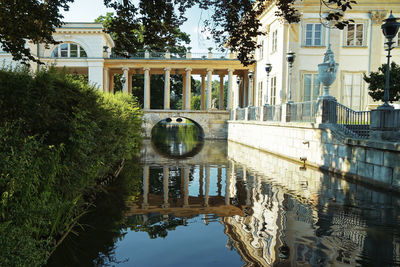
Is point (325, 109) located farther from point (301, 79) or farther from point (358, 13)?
point (358, 13)

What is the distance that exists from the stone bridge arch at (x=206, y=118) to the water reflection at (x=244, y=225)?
Answer: 23561 mm

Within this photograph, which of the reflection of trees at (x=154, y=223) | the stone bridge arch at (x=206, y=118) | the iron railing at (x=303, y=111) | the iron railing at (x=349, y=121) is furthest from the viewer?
the stone bridge arch at (x=206, y=118)

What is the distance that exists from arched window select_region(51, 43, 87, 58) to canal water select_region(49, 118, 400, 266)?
101ft

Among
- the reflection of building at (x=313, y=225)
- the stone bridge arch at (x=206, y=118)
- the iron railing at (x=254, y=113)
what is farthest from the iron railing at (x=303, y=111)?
the stone bridge arch at (x=206, y=118)

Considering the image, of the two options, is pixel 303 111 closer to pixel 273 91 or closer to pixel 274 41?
pixel 273 91

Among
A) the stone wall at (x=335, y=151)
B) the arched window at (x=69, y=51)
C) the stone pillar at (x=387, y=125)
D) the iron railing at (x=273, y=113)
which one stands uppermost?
the arched window at (x=69, y=51)

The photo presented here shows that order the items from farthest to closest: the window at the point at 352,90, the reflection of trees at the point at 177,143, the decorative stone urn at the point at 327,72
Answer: the window at the point at 352,90 < the reflection of trees at the point at 177,143 < the decorative stone urn at the point at 327,72

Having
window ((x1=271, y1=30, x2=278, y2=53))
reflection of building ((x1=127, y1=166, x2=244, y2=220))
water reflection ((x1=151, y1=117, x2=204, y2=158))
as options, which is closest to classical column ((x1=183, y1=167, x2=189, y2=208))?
reflection of building ((x1=127, y1=166, x2=244, y2=220))

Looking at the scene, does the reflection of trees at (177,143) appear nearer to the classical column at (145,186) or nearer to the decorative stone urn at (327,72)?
the classical column at (145,186)

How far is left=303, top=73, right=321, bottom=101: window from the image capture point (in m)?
25.7

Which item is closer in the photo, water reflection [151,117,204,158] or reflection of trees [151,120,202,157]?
water reflection [151,117,204,158]

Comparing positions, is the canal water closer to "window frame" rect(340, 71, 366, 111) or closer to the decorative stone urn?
the decorative stone urn

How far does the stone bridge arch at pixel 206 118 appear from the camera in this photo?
3450cm

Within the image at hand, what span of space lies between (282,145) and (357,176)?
22.2 feet
